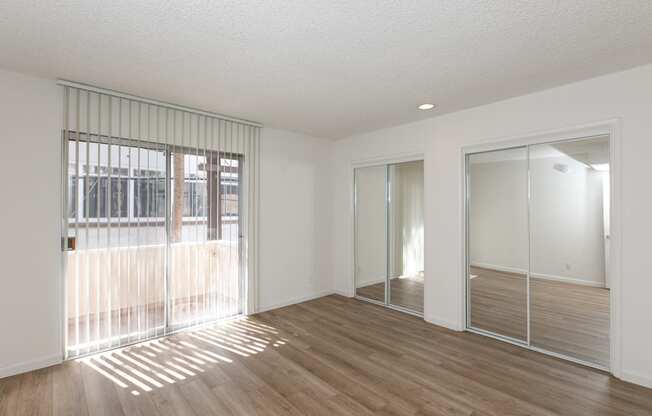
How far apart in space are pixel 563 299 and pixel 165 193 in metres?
4.43

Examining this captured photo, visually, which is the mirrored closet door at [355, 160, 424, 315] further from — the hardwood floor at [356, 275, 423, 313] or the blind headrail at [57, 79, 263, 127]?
the blind headrail at [57, 79, 263, 127]

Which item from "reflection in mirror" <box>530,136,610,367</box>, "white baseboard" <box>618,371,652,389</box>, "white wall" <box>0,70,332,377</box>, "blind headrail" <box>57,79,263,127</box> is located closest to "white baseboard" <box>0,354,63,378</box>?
"white wall" <box>0,70,332,377</box>

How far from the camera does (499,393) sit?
2.55 m

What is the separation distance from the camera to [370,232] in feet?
16.7

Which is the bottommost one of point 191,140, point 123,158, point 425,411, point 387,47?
point 425,411

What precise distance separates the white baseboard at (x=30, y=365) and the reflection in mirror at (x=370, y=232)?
3838 mm

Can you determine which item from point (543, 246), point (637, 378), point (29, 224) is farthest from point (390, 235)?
point (29, 224)

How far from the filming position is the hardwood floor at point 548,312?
9.82 feet

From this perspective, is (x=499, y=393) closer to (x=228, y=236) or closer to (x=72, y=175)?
(x=228, y=236)

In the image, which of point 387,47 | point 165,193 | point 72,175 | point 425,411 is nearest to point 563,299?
point 425,411

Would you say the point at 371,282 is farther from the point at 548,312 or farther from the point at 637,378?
the point at 637,378

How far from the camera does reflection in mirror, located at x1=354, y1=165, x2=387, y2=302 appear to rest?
493 centimetres

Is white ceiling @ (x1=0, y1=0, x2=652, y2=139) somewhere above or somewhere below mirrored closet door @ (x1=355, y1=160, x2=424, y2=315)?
above

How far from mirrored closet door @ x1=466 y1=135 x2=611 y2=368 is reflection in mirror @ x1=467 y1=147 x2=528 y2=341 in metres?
0.01
